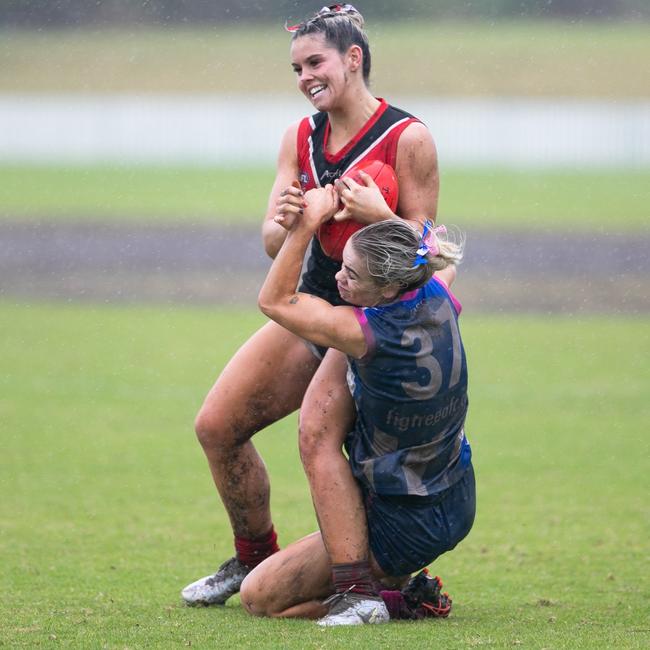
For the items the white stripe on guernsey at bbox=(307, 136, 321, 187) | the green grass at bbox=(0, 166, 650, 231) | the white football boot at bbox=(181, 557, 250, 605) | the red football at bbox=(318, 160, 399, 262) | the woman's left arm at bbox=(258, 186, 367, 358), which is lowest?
the white football boot at bbox=(181, 557, 250, 605)

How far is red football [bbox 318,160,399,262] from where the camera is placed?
14.7 feet

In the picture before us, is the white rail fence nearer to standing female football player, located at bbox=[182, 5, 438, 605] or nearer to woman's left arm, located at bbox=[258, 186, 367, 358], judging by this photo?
standing female football player, located at bbox=[182, 5, 438, 605]

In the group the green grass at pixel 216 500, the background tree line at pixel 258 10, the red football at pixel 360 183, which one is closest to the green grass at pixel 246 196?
the background tree line at pixel 258 10

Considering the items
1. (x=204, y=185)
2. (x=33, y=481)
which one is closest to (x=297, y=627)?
(x=33, y=481)

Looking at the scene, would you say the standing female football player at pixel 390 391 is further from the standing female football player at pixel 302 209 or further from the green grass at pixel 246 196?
the green grass at pixel 246 196

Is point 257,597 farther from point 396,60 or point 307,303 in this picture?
point 396,60

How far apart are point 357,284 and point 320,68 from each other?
2.87 ft

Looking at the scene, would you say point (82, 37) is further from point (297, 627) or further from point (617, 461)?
point (297, 627)

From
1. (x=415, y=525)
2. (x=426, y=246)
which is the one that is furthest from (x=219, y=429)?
(x=426, y=246)

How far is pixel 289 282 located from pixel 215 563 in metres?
Answer: 1.88

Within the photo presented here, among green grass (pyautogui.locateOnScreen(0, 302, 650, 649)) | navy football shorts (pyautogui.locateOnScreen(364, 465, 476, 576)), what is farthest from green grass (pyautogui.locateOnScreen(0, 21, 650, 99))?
navy football shorts (pyautogui.locateOnScreen(364, 465, 476, 576))

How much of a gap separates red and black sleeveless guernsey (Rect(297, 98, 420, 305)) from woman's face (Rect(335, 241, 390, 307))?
0.48m

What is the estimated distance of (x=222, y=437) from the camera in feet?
16.0

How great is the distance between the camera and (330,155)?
4.69m
